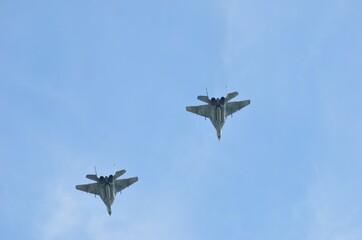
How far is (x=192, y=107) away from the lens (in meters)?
111

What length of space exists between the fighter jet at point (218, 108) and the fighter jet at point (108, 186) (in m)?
13.9

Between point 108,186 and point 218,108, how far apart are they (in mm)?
18175

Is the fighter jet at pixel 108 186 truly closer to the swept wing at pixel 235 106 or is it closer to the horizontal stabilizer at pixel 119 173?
the horizontal stabilizer at pixel 119 173

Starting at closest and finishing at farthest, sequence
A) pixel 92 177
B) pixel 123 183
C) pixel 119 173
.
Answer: pixel 92 177, pixel 119 173, pixel 123 183

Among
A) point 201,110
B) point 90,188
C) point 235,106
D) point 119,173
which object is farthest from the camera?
point 90,188

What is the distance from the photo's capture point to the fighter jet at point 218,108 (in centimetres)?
10306

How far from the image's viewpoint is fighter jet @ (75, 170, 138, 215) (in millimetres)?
105750

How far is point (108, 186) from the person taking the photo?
107m

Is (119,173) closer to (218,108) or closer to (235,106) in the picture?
(218,108)

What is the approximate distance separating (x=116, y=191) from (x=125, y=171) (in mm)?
8434

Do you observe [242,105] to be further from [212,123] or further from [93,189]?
[93,189]

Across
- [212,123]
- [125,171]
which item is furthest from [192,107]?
[125,171]

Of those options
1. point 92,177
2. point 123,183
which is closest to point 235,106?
point 123,183

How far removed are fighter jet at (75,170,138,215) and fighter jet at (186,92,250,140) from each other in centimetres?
1390
